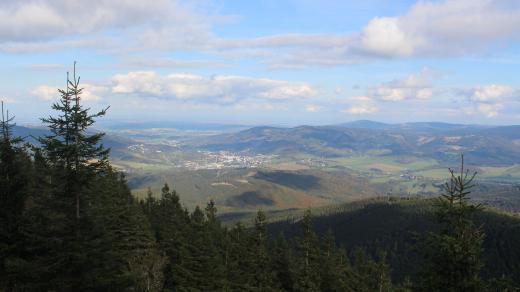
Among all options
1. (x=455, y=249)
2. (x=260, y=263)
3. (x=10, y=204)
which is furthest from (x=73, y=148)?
(x=260, y=263)

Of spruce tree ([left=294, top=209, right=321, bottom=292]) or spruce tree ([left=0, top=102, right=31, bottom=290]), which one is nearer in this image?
spruce tree ([left=0, top=102, right=31, bottom=290])

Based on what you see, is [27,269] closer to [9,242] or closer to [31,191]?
[9,242]

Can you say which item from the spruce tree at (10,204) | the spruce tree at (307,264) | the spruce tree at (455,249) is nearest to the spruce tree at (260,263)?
the spruce tree at (307,264)

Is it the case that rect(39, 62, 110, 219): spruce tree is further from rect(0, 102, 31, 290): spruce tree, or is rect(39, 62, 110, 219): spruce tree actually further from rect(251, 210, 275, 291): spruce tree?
rect(251, 210, 275, 291): spruce tree

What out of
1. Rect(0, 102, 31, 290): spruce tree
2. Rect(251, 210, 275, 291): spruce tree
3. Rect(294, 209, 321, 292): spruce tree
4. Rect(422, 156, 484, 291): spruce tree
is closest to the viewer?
Rect(422, 156, 484, 291): spruce tree

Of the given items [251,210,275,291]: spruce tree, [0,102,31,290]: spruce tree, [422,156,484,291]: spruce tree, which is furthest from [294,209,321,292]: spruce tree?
[0,102,31,290]: spruce tree

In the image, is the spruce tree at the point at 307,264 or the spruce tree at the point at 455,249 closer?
the spruce tree at the point at 455,249

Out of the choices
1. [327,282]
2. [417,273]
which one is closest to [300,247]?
[327,282]

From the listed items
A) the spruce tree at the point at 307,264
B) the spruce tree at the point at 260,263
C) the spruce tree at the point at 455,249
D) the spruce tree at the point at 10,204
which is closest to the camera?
the spruce tree at the point at 455,249

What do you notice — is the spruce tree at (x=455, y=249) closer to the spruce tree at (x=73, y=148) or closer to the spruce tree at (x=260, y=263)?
the spruce tree at (x=73, y=148)

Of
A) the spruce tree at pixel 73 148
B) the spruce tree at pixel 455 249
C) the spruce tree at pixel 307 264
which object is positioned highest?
the spruce tree at pixel 73 148

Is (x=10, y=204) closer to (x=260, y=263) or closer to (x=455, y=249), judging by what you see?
(x=455, y=249)
